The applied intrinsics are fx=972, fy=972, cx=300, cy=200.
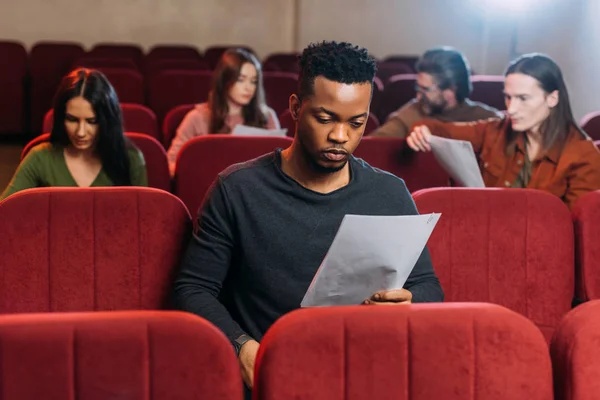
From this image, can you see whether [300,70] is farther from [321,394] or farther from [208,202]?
[321,394]

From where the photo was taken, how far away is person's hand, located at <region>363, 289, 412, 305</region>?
6.01 ft

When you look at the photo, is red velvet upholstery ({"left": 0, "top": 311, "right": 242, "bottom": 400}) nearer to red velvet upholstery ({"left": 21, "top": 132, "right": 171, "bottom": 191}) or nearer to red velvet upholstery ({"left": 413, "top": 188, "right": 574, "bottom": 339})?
red velvet upholstery ({"left": 413, "top": 188, "right": 574, "bottom": 339})

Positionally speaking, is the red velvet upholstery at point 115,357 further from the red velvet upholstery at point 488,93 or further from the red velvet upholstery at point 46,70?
the red velvet upholstery at point 46,70

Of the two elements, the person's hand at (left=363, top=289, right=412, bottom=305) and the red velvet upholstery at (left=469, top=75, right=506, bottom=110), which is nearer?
the person's hand at (left=363, top=289, right=412, bottom=305)

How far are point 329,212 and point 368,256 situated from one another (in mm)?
190

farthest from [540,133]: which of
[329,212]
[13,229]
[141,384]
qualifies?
[141,384]

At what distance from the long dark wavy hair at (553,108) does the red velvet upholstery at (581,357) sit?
5.21ft

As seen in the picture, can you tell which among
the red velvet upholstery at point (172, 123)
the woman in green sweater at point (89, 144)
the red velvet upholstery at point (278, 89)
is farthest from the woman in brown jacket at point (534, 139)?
the red velvet upholstery at point (278, 89)

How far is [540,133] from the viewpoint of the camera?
3.13 metres

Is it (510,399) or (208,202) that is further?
(208,202)

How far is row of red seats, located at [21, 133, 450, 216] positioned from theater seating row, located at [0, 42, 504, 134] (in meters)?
2.76

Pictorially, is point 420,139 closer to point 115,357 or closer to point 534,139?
point 534,139

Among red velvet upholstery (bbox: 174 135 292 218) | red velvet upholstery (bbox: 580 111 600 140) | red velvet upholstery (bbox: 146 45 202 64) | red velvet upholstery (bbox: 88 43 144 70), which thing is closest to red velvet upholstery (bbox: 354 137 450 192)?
red velvet upholstery (bbox: 174 135 292 218)

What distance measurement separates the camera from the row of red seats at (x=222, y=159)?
3318 mm
